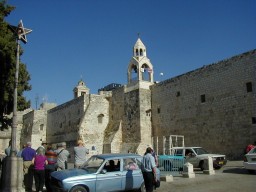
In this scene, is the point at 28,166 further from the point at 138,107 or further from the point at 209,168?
the point at 138,107

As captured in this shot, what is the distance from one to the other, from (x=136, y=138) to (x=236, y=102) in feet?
29.8

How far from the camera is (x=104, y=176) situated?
26.1ft

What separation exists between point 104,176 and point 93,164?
73cm

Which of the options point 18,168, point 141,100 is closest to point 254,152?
point 18,168

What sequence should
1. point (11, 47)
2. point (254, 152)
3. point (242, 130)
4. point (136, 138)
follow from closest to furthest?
point (254, 152) < point (11, 47) < point (242, 130) < point (136, 138)

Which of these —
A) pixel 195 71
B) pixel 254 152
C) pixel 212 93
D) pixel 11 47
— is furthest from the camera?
pixel 195 71

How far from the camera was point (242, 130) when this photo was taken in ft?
56.4

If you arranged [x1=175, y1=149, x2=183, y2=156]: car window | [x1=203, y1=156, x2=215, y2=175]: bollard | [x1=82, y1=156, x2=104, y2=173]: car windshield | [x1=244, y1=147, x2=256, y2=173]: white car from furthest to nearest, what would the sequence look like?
[x1=175, y1=149, x2=183, y2=156]: car window
[x1=203, y1=156, x2=215, y2=175]: bollard
[x1=244, y1=147, x2=256, y2=173]: white car
[x1=82, y1=156, x2=104, y2=173]: car windshield

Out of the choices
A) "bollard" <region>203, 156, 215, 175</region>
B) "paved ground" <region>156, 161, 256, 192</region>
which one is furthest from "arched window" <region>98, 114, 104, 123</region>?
"paved ground" <region>156, 161, 256, 192</region>

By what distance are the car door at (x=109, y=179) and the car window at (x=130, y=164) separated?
0.77 feet

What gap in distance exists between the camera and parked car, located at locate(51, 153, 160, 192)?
24.7 feet

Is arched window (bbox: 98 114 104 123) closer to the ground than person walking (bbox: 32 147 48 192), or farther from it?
farther from it

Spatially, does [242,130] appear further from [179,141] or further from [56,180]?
[56,180]

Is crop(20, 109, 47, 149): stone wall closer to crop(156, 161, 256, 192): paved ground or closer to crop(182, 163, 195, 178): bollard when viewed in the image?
crop(182, 163, 195, 178): bollard
